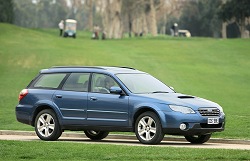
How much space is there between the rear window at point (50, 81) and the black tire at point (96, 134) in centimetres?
149

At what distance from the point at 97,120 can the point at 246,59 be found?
40696 mm

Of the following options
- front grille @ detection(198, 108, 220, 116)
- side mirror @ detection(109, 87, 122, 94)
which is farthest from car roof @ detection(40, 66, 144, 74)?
front grille @ detection(198, 108, 220, 116)

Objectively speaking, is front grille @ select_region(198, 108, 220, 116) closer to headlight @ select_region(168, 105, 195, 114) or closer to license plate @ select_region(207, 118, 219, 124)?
license plate @ select_region(207, 118, 219, 124)

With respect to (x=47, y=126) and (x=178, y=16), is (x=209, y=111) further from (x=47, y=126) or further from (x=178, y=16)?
(x=178, y=16)

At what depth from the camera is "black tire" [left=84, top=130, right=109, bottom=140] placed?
803 inches

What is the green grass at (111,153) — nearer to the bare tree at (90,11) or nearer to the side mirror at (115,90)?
the side mirror at (115,90)

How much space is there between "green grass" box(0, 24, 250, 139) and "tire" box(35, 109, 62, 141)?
762 cm

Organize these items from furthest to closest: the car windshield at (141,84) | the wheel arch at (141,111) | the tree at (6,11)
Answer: the tree at (6,11) < the car windshield at (141,84) < the wheel arch at (141,111)

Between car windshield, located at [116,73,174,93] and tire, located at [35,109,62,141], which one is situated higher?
car windshield, located at [116,73,174,93]

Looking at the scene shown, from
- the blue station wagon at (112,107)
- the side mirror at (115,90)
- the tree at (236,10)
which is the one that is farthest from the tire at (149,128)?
the tree at (236,10)

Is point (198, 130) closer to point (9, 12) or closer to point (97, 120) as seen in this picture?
point (97, 120)

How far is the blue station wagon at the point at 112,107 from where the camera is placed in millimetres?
17797

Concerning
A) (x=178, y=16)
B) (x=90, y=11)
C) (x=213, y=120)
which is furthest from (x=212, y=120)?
(x=178, y=16)

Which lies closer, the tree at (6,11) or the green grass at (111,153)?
the green grass at (111,153)
